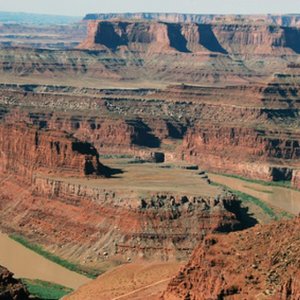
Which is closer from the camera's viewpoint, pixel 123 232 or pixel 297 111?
pixel 123 232

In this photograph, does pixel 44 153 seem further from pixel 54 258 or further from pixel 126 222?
pixel 126 222

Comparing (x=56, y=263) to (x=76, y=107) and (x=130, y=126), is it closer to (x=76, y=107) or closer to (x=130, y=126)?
(x=130, y=126)

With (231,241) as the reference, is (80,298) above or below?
below

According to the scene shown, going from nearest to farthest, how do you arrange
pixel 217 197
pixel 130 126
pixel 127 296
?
pixel 127 296 < pixel 217 197 < pixel 130 126

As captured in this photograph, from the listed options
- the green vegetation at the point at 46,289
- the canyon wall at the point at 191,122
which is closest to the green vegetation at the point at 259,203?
the canyon wall at the point at 191,122

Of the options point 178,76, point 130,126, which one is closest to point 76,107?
point 130,126

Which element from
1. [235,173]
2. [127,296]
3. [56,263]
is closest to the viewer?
[127,296]

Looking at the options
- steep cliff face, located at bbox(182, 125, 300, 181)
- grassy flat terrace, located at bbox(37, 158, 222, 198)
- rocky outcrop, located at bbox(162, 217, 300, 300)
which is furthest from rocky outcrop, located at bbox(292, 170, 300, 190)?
rocky outcrop, located at bbox(162, 217, 300, 300)

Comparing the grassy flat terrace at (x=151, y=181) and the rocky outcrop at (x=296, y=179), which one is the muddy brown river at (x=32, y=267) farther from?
the rocky outcrop at (x=296, y=179)
